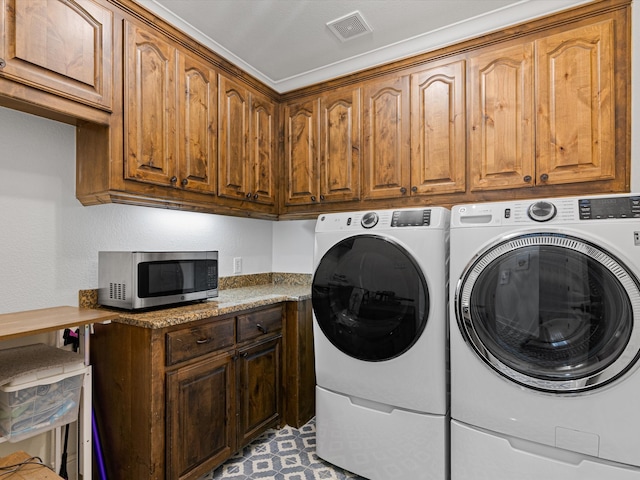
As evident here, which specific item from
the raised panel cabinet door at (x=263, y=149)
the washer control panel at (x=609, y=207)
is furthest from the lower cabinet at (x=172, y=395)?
the washer control panel at (x=609, y=207)

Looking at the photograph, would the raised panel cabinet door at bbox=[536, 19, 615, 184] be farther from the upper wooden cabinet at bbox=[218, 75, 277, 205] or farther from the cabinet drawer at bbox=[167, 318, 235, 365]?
the cabinet drawer at bbox=[167, 318, 235, 365]

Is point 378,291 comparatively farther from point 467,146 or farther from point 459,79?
point 459,79

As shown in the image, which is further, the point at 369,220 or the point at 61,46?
the point at 369,220

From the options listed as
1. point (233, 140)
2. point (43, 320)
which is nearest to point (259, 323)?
point (43, 320)

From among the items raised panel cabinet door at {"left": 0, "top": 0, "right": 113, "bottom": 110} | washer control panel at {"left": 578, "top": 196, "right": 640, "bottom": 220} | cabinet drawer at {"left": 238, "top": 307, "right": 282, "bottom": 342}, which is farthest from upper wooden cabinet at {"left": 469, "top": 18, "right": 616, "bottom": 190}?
raised panel cabinet door at {"left": 0, "top": 0, "right": 113, "bottom": 110}

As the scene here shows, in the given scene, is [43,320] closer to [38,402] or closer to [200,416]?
[38,402]

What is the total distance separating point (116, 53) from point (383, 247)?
154 centimetres

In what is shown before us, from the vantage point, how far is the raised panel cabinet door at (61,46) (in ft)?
4.28

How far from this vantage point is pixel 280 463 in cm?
194

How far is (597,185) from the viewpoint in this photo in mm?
1725

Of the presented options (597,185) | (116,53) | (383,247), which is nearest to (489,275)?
(383,247)

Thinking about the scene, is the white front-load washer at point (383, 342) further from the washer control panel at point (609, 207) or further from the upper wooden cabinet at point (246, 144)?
the upper wooden cabinet at point (246, 144)

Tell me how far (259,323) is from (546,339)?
142 centimetres

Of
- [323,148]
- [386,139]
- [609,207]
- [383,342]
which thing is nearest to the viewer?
[609,207]
